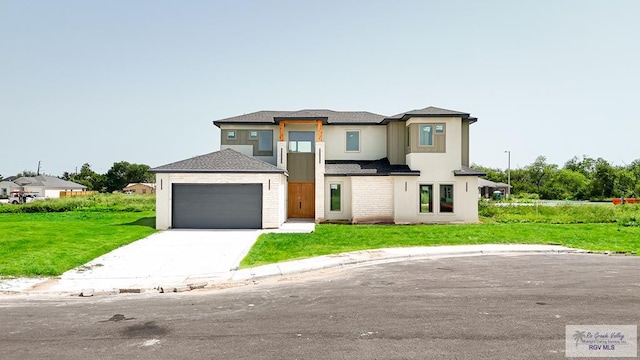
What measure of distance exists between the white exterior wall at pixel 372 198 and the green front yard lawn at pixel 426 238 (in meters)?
3.33

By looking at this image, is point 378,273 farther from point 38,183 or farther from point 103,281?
point 38,183

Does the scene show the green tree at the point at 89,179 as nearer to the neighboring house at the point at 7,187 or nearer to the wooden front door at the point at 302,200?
the neighboring house at the point at 7,187

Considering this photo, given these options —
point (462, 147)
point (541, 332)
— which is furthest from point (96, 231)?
point (462, 147)

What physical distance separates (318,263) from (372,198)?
518 inches

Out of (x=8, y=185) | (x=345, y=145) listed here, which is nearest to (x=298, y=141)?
(x=345, y=145)

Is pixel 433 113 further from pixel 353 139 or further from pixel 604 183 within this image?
pixel 604 183

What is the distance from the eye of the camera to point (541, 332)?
643 centimetres

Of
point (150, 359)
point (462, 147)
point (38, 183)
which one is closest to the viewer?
point (150, 359)

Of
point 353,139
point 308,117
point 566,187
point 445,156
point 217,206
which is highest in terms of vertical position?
Result: point 308,117

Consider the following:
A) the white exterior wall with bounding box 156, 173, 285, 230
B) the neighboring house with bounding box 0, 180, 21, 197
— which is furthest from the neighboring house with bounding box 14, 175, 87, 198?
the white exterior wall with bounding box 156, 173, 285, 230

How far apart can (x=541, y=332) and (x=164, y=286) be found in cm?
844

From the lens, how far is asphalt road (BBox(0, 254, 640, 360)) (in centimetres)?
575

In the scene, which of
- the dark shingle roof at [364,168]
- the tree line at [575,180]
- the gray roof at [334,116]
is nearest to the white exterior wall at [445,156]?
the gray roof at [334,116]

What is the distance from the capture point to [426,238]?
1809 cm
